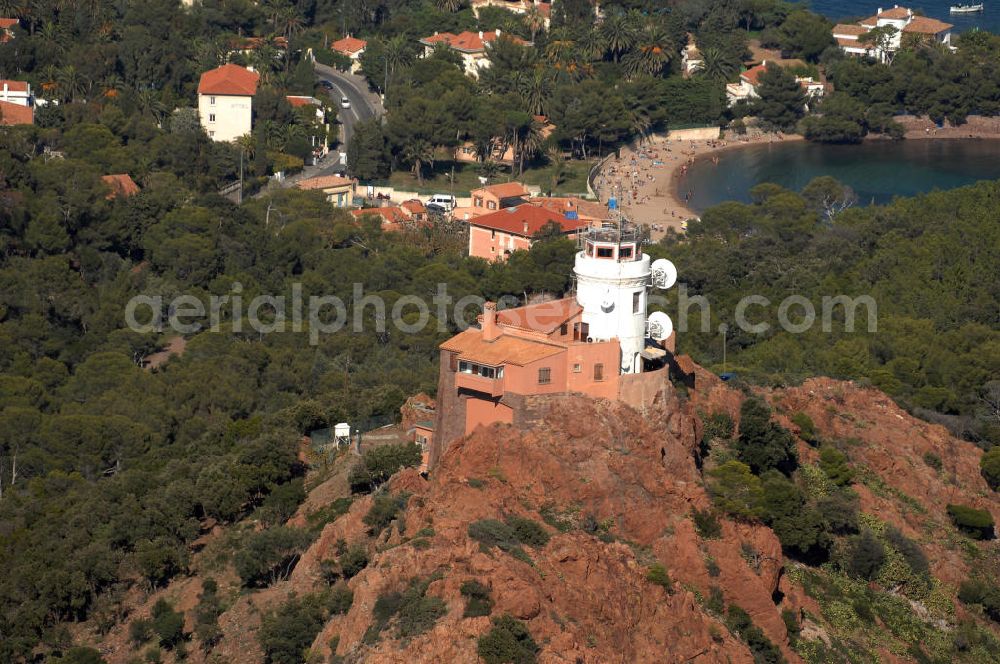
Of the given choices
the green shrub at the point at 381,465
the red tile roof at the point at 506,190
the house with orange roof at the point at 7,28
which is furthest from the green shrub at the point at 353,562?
the house with orange roof at the point at 7,28

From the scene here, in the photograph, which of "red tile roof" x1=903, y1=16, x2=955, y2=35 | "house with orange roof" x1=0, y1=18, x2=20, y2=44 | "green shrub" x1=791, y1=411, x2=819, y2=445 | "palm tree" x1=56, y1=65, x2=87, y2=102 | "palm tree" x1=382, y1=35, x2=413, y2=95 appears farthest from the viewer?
"red tile roof" x1=903, y1=16, x2=955, y2=35

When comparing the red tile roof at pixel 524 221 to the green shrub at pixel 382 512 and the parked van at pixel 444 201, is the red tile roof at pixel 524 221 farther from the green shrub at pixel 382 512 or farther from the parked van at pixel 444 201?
the green shrub at pixel 382 512

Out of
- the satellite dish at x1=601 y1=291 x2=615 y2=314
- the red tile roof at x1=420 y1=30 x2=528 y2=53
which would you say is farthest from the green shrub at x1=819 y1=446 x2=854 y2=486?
the red tile roof at x1=420 y1=30 x2=528 y2=53

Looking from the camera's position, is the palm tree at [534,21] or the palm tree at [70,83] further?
the palm tree at [534,21]

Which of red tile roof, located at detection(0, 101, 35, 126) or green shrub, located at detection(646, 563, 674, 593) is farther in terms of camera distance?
red tile roof, located at detection(0, 101, 35, 126)

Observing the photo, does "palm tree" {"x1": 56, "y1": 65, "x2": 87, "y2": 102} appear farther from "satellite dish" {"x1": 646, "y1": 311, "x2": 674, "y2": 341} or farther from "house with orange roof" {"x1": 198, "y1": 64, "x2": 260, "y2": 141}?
"satellite dish" {"x1": 646, "y1": 311, "x2": 674, "y2": 341}

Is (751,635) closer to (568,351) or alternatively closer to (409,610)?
(568,351)

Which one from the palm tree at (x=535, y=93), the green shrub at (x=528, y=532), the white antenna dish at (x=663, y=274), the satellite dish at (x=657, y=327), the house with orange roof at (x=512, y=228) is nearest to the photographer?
the green shrub at (x=528, y=532)
